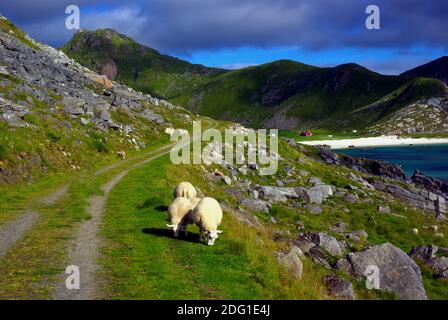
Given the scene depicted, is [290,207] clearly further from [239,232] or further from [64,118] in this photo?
[64,118]

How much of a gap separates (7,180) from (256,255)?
23.0 meters

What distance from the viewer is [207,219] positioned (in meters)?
22.0

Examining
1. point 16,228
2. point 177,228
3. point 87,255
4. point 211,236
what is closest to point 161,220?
point 177,228

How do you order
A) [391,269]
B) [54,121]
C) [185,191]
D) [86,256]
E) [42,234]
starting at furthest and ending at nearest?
[54,121] < [185,191] < [391,269] < [42,234] < [86,256]

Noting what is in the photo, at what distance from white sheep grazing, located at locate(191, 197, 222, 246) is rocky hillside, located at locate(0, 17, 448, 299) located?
2.55ft

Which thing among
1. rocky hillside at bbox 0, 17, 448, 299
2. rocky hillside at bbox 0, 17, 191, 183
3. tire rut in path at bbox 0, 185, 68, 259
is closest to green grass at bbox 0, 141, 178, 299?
rocky hillside at bbox 0, 17, 448, 299

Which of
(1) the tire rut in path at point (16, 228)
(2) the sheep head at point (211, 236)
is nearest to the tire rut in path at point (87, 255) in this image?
(1) the tire rut in path at point (16, 228)

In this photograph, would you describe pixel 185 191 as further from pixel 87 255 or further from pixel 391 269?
pixel 391 269

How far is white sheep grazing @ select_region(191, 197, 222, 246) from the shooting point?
864 inches

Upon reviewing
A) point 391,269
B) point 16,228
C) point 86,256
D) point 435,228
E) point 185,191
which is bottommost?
point 391,269

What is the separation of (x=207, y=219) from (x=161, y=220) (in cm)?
559

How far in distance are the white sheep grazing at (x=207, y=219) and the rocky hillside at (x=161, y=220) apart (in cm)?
78

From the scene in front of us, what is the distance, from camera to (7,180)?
34.4 m

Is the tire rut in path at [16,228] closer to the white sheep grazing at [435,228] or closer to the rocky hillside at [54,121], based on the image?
the rocky hillside at [54,121]
